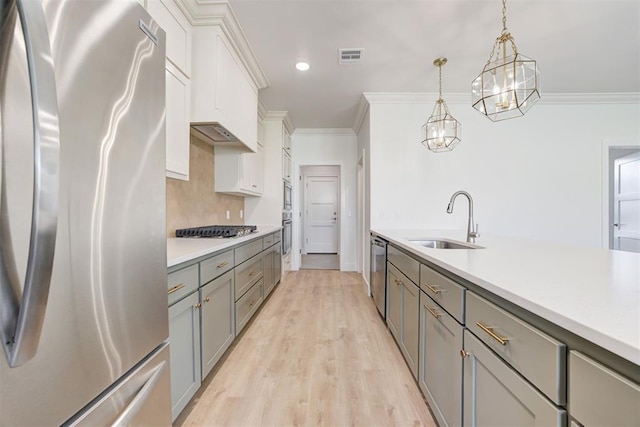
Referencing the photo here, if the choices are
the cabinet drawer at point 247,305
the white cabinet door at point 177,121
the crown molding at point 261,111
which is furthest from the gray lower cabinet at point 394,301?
the crown molding at point 261,111

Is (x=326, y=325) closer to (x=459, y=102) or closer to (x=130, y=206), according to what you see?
(x=130, y=206)

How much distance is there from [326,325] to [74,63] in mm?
2498

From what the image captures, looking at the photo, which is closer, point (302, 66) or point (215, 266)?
point (215, 266)

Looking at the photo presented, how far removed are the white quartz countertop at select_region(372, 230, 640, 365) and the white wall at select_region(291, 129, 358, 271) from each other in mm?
3546

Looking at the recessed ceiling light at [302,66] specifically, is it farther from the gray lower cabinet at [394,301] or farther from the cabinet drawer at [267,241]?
the gray lower cabinet at [394,301]

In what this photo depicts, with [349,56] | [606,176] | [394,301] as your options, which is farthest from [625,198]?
[349,56]

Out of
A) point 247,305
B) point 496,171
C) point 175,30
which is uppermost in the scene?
point 175,30

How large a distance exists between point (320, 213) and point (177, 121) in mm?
5632

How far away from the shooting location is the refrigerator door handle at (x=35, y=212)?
43 centimetres

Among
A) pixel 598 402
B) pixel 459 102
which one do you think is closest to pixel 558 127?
pixel 459 102

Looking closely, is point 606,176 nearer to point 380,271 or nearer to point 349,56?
point 380,271

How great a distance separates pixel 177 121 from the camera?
179 cm

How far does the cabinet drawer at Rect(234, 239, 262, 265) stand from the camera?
2.07m

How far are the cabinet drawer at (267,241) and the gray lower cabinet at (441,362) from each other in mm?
1848
